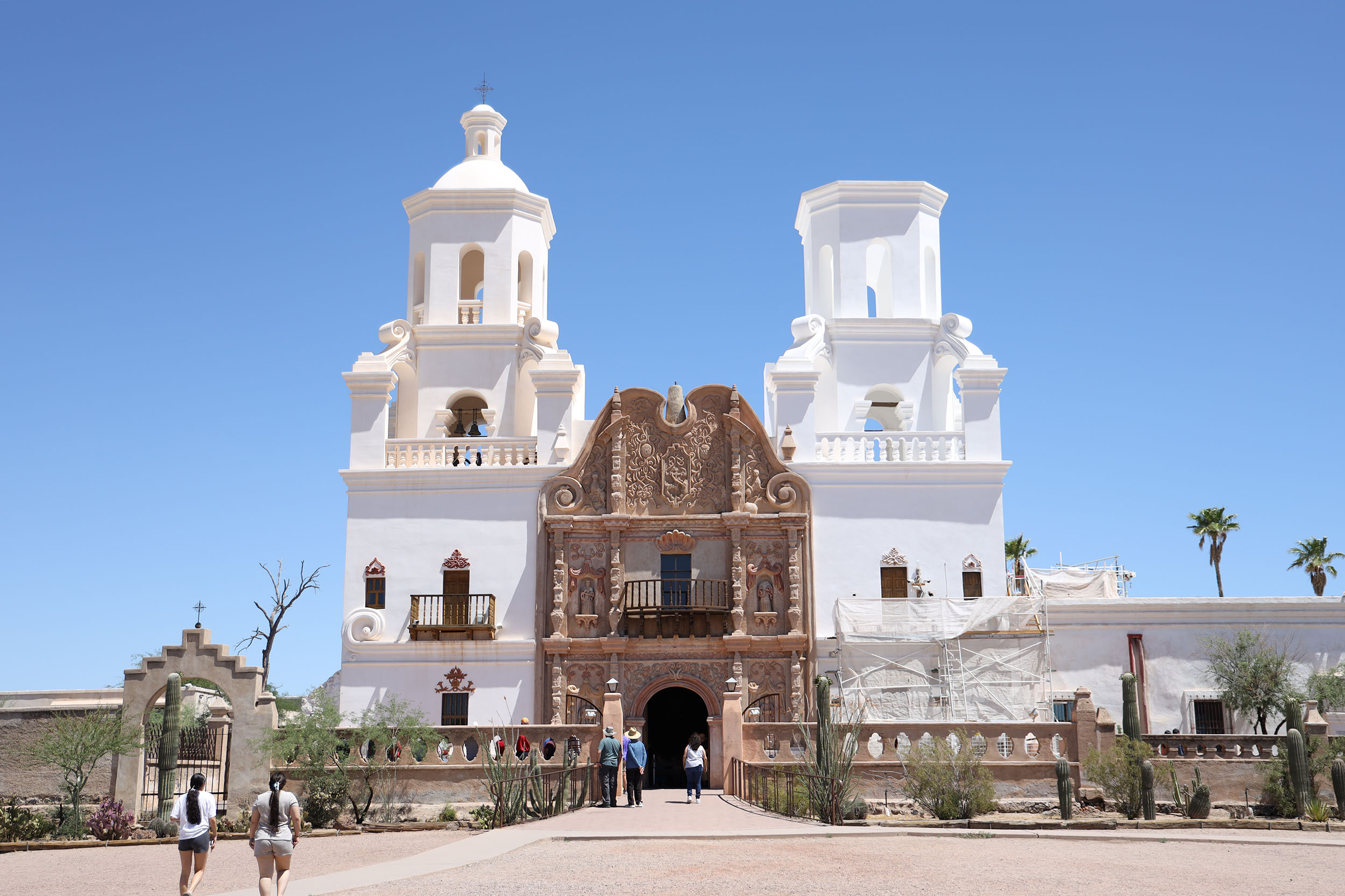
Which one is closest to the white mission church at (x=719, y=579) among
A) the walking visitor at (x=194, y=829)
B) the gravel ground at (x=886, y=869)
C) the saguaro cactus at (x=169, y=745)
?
the saguaro cactus at (x=169, y=745)

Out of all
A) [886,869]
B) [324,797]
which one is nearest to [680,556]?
[324,797]

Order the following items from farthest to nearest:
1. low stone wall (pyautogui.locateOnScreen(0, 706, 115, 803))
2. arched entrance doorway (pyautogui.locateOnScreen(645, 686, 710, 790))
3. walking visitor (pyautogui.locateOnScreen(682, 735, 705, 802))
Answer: arched entrance doorway (pyautogui.locateOnScreen(645, 686, 710, 790)) → low stone wall (pyautogui.locateOnScreen(0, 706, 115, 803)) → walking visitor (pyautogui.locateOnScreen(682, 735, 705, 802))

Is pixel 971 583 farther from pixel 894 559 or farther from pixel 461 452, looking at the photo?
pixel 461 452

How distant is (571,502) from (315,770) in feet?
32.2

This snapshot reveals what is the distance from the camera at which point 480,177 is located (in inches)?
1470

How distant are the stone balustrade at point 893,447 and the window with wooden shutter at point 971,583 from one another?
9.41 feet

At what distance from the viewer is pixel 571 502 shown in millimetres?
32969

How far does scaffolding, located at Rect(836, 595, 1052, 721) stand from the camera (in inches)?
1201

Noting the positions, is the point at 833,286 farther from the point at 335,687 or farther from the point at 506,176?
the point at 335,687

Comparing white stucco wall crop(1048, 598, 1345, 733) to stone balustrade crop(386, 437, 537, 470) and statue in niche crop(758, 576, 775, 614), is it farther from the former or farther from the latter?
→ stone balustrade crop(386, 437, 537, 470)

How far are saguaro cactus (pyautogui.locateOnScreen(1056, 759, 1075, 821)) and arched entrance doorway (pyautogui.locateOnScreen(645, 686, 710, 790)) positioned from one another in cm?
1023

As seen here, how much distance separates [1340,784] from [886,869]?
12.7 meters

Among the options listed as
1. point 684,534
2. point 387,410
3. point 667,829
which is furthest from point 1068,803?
point 387,410

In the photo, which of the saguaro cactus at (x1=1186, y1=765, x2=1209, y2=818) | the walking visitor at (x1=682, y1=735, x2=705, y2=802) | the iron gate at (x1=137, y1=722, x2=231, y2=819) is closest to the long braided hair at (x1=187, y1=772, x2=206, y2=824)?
the iron gate at (x1=137, y1=722, x2=231, y2=819)
